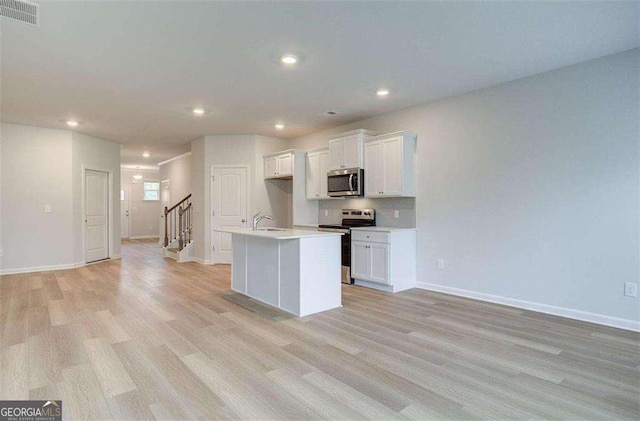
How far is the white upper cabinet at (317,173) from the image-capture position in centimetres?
629

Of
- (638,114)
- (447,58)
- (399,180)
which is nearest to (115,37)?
(447,58)

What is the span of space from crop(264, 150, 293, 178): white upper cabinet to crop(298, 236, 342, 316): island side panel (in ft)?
9.66

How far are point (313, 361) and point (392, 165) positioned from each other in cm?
320

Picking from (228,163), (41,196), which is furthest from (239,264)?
(41,196)

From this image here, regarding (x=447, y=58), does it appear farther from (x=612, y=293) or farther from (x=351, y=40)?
(x=612, y=293)

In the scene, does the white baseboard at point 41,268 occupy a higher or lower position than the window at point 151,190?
lower

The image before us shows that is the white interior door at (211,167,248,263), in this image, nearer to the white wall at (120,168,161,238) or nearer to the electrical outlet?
the electrical outlet

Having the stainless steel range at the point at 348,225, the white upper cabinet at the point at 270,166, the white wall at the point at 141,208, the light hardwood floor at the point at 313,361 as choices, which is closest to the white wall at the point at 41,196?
the light hardwood floor at the point at 313,361

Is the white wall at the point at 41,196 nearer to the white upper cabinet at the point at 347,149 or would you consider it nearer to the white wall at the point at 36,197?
the white wall at the point at 36,197

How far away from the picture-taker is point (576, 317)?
12.1 ft

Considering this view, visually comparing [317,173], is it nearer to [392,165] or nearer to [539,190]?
[392,165]

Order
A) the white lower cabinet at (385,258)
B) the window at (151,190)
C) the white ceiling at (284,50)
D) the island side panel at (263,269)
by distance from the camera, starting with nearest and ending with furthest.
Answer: the white ceiling at (284,50) → the island side panel at (263,269) → the white lower cabinet at (385,258) → the window at (151,190)

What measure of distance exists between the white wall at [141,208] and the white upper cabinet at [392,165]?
10.0 m

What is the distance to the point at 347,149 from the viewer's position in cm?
570
